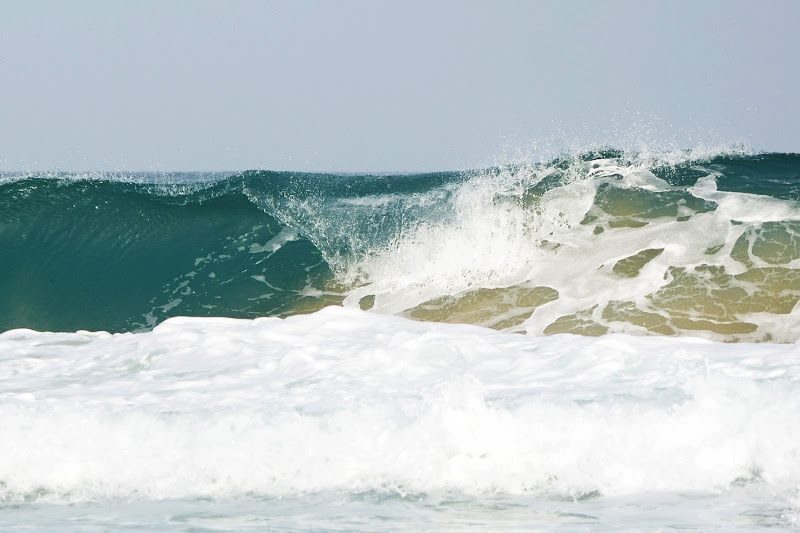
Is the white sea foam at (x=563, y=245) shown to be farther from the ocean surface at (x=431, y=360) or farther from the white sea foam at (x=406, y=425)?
the white sea foam at (x=406, y=425)

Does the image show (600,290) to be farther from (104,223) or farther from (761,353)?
(104,223)

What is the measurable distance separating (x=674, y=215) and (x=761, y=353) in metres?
4.31

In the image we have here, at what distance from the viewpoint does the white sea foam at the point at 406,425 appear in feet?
11.4

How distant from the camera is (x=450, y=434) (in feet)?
12.1

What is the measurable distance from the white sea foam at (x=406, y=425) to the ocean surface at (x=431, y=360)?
1cm

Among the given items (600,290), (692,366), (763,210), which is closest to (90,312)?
(600,290)

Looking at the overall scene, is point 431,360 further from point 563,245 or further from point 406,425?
point 563,245

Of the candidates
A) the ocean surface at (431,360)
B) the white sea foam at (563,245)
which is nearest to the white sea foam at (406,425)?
the ocean surface at (431,360)

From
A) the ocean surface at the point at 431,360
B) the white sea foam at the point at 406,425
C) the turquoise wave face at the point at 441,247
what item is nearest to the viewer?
the ocean surface at the point at 431,360

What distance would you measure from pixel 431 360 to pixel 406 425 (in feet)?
3.56

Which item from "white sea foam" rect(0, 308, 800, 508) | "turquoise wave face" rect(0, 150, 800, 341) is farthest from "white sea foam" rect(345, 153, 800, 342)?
"white sea foam" rect(0, 308, 800, 508)

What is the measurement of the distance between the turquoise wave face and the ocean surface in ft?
0.12

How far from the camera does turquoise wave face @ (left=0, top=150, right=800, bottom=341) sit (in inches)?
323

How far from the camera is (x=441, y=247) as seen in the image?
30.0 ft
